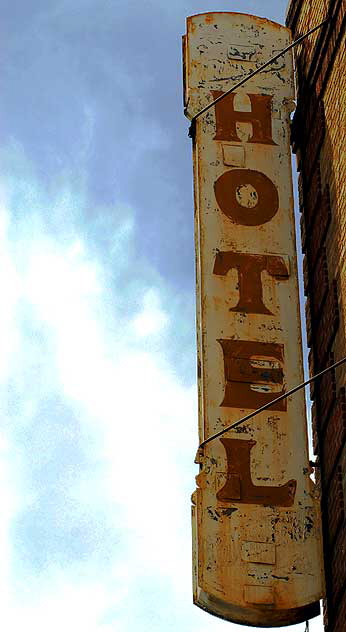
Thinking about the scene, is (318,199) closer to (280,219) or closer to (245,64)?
(280,219)

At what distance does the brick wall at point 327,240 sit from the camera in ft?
47.7

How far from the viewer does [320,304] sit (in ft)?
53.2

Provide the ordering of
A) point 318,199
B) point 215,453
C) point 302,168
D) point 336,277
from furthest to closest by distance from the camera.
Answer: point 302,168 < point 318,199 < point 336,277 < point 215,453

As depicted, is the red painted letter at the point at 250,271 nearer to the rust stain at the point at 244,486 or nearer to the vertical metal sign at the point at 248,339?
the vertical metal sign at the point at 248,339

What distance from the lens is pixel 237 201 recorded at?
53.5ft

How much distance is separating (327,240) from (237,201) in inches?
43.2

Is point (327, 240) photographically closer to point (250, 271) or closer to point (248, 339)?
point (250, 271)

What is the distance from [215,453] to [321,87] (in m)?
4.77

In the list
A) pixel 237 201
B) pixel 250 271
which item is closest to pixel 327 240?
pixel 250 271

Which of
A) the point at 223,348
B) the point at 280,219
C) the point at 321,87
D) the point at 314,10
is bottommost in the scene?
the point at 223,348

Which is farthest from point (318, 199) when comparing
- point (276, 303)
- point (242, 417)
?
point (242, 417)

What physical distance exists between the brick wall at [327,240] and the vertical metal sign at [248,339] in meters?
0.30

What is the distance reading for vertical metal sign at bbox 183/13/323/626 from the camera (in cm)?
1404

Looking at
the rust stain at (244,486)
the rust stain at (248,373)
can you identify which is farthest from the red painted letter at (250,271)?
the rust stain at (244,486)
